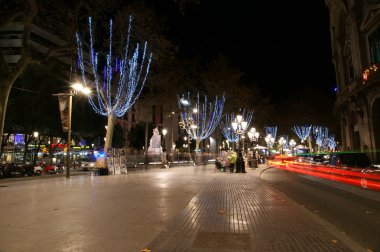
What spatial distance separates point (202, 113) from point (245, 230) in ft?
143

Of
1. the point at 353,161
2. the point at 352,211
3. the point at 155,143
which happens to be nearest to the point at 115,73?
the point at 155,143

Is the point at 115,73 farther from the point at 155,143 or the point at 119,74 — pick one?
the point at 155,143

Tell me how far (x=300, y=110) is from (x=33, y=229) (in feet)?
187

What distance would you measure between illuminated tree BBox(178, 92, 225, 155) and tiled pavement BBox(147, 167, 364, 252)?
37.3 m

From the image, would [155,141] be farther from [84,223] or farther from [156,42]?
[84,223]

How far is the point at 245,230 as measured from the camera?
6.93 meters

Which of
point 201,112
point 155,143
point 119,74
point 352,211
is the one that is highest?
point 119,74

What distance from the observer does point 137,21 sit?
26047 mm

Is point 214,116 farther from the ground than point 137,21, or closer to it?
closer to it

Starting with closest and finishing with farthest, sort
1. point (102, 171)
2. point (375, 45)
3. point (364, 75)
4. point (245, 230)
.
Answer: point (245, 230) → point (102, 171) → point (364, 75) → point (375, 45)

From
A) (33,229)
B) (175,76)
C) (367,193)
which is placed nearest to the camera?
(33,229)

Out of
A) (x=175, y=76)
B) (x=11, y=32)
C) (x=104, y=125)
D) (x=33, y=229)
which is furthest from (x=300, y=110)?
(x=33, y=229)

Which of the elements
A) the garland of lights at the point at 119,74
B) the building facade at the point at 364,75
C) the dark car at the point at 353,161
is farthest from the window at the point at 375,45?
the garland of lights at the point at 119,74

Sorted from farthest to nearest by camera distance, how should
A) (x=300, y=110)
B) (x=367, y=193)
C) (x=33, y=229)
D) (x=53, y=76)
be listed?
(x=300, y=110) → (x=53, y=76) → (x=367, y=193) → (x=33, y=229)
